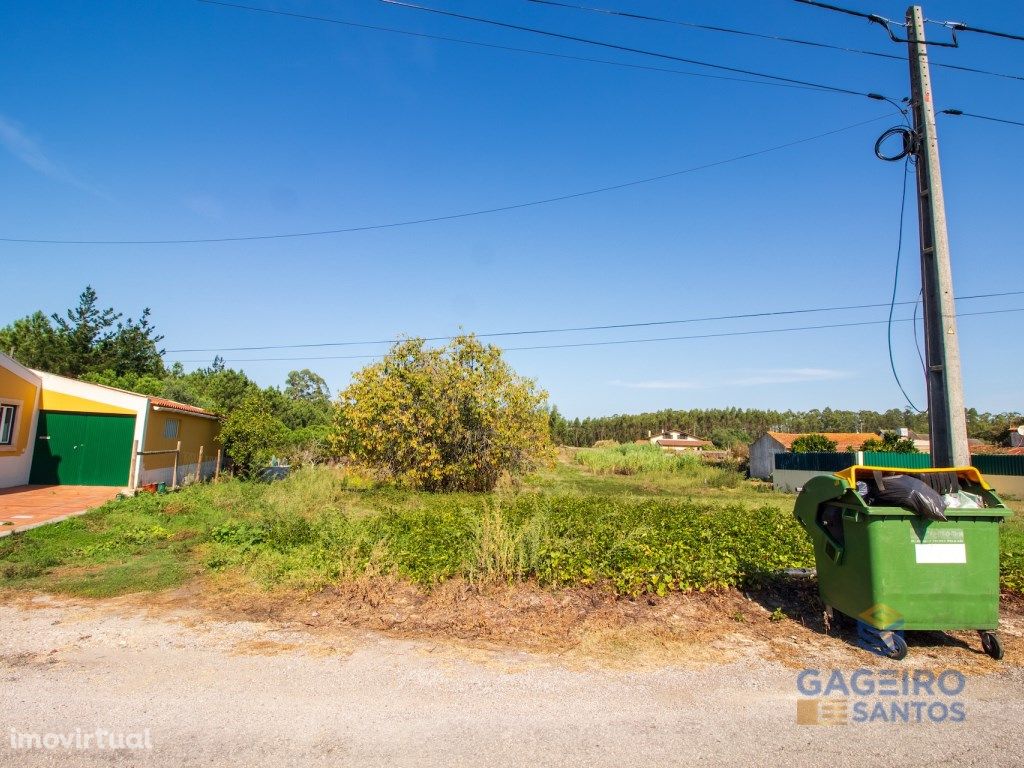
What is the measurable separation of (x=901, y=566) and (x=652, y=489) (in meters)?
20.0

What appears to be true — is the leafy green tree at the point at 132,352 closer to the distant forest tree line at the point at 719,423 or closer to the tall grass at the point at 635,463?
the tall grass at the point at 635,463

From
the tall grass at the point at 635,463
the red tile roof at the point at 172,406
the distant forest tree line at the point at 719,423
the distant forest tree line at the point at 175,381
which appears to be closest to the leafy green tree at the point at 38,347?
the distant forest tree line at the point at 175,381

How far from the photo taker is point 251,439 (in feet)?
74.0

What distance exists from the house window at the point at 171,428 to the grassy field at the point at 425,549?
827 cm

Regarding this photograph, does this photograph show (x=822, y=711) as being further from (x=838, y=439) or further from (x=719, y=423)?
(x=719, y=423)

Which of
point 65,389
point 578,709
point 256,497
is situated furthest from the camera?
point 65,389

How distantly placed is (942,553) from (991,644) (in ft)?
2.89

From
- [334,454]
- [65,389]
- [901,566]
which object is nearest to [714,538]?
[901,566]

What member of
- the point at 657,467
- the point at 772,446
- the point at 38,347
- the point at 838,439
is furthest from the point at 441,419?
the point at 38,347

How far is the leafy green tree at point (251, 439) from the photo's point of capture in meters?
22.4

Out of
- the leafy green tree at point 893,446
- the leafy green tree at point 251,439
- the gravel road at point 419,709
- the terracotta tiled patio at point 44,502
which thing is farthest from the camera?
the leafy green tree at point 893,446

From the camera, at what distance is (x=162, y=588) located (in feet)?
22.2

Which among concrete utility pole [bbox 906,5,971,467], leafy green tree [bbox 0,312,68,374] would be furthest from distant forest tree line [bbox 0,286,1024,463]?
concrete utility pole [bbox 906,5,971,467]

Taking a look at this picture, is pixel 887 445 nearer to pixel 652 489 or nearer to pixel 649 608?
pixel 652 489
